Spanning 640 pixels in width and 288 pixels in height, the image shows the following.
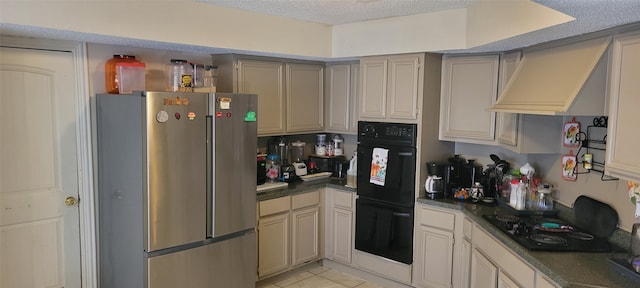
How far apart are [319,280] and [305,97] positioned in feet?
5.63

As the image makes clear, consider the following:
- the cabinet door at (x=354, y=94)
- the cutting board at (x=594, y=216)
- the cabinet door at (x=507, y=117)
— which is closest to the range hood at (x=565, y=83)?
the cabinet door at (x=507, y=117)

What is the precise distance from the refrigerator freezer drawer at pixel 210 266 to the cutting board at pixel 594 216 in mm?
2222

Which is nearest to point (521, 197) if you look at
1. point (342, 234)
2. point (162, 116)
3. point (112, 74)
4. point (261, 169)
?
point (342, 234)

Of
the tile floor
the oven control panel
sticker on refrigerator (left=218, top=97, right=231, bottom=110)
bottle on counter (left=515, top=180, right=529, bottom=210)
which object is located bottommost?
the tile floor

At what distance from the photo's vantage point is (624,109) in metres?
2.03

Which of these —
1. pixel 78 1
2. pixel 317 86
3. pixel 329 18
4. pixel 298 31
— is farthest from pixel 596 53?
pixel 78 1

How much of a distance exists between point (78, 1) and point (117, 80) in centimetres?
65

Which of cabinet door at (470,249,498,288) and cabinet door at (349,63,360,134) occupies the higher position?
cabinet door at (349,63,360,134)

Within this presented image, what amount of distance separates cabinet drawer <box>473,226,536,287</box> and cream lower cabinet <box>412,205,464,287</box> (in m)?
0.32

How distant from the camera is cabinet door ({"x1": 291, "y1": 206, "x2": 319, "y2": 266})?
3973 mm

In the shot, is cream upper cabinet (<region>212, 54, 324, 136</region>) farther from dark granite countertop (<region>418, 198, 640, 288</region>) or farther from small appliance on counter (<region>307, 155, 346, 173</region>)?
dark granite countertop (<region>418, 198, 640, 288</region>)

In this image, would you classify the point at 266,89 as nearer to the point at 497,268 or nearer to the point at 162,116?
the point at 162,116

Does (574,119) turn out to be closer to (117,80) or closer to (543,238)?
(543,238)

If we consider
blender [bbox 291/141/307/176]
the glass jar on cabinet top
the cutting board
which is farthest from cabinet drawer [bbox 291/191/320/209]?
the cutting board
